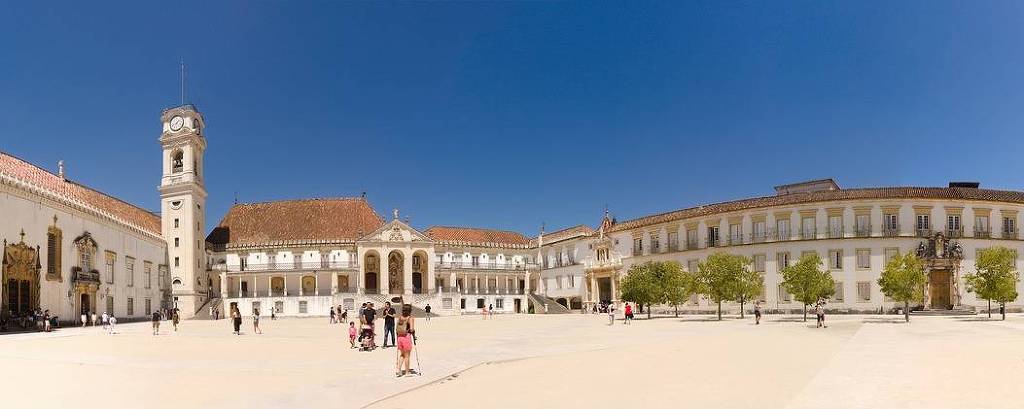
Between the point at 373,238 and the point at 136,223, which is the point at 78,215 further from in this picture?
the point at 373,238

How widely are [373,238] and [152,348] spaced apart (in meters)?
47.1

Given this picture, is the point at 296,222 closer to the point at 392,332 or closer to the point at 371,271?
the point at 371,271

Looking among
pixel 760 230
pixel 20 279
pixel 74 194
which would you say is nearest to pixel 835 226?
pixel 760 230

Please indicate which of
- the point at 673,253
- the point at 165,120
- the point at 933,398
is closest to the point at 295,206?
the point at 165,120

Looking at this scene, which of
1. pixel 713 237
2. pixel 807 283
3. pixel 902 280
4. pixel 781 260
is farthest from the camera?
pixel 713 237

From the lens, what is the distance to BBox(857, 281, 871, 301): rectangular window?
1873 inches

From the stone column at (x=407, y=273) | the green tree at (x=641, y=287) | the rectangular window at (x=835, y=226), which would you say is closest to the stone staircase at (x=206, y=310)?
the stone column at (x=407, y=273)

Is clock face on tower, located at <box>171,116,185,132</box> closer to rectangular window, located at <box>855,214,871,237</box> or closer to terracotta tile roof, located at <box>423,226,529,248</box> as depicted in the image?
terracotta tile roof, located at <box>423,226,529,248</box>

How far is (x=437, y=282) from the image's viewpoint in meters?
73.8

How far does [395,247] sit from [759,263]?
3405 cm

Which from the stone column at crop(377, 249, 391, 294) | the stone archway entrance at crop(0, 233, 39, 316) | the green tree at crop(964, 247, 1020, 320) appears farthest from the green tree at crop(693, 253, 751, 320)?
the stone archway entrance at crop(0, 233, 39, 316)

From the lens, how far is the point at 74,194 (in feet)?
171

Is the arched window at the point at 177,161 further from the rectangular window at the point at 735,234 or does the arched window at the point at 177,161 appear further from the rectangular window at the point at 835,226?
the rectangular window at the point at 835,226

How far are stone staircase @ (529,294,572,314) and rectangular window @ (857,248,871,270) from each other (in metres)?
26.3
